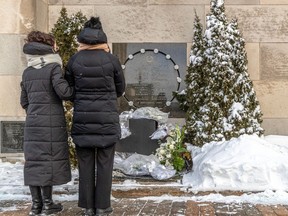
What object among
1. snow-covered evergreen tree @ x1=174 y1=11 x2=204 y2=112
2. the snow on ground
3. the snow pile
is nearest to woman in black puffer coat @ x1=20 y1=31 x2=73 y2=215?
the snow on ground

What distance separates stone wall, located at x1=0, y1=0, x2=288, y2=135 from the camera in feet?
28.7

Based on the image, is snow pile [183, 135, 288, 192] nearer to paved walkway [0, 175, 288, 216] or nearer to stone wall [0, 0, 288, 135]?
paved walkway [0, 175, 288, 216]

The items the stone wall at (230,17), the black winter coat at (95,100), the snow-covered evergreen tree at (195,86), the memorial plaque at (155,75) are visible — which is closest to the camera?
the black winter coat at (95,100)

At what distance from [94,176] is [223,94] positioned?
330 cm

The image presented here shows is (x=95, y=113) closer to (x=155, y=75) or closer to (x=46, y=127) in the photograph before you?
(x=46, y=127)

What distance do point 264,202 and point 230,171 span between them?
699mm

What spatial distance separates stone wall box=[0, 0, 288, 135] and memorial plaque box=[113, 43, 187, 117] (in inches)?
8.4

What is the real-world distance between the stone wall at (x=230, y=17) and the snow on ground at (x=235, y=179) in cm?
238

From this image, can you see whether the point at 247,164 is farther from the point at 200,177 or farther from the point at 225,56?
the point at 225,56

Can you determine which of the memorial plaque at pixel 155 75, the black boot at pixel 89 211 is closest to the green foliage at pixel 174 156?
the memorial plaque at pixel 155 75

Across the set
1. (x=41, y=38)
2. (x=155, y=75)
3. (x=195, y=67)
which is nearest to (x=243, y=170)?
(x=195, y=67)

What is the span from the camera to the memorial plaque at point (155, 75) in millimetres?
8930

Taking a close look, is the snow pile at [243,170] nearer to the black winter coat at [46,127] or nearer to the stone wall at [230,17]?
the black winter coat at [46,127]

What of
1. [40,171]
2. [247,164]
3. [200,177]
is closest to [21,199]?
[40,171]
